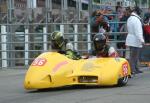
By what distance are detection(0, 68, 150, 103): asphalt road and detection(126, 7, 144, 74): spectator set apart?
1.36m

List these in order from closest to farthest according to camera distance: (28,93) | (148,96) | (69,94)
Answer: (148,96) → (69,94) → (28,93)

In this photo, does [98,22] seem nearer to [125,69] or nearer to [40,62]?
[125,69]

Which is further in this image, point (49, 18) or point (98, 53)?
point (49, 18)

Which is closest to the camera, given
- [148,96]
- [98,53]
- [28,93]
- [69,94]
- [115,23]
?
[148,96]

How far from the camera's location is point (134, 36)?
1469 cm

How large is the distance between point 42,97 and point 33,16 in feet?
27.6

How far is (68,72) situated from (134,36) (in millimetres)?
3607

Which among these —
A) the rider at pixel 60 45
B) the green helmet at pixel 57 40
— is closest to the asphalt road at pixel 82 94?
the rider at pixel 60 45

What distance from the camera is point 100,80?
38.1ft

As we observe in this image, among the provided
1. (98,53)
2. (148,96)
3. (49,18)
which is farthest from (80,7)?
(148,96)

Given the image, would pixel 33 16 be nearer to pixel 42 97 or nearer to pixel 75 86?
pixel 75 86

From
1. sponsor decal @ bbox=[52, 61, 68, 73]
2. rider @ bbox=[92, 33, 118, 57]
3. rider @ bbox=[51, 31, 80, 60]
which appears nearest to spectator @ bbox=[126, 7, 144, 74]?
rider @ bbox=[92, 33, 118, 57]

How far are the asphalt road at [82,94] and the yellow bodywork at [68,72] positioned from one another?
0.20 m

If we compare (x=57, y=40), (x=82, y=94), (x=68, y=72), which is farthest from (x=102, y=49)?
(x=82, y=94)
